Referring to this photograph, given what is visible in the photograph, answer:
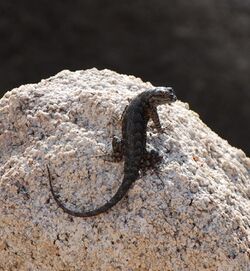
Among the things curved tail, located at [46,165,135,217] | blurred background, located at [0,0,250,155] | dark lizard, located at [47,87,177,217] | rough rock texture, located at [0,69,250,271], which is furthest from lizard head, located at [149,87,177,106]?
blurred background, located at [0,0,250,155]

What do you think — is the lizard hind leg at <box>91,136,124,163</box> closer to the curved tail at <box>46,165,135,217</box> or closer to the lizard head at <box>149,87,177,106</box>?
the curved tail at <box>46,165,135,217</box>

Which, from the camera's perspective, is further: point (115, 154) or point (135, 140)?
point (135, 140)

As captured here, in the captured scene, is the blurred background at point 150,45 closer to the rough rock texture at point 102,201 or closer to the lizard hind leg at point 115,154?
the rough rock texture at point 102,201

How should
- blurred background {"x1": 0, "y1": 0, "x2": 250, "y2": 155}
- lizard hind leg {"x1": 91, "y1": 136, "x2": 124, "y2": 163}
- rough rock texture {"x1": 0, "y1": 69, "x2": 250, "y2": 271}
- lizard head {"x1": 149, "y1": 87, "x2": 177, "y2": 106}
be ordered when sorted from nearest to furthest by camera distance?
rough rock texture {"x1": 0, "y1": 69, "x2": 250, "y2": 271}, lizard hind leg {"x1": 91, "y1": 136, "x2": 124, "y2": 163}, lizard head {"x1": 149, "y1": 87, "x2": 177, "y2": 106}, blurred background {"x1": 0, "y1": 0, "x2": 250, "y2": 155}

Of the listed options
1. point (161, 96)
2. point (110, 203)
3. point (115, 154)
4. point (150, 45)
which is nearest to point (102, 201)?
point (110, 203)

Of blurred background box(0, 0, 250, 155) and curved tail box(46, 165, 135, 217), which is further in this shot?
blurred background box(0, 0, 250, 155)

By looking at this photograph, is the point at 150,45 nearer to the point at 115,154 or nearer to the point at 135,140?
the point at 135,140

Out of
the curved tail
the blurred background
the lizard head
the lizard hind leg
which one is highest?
the blurred background
